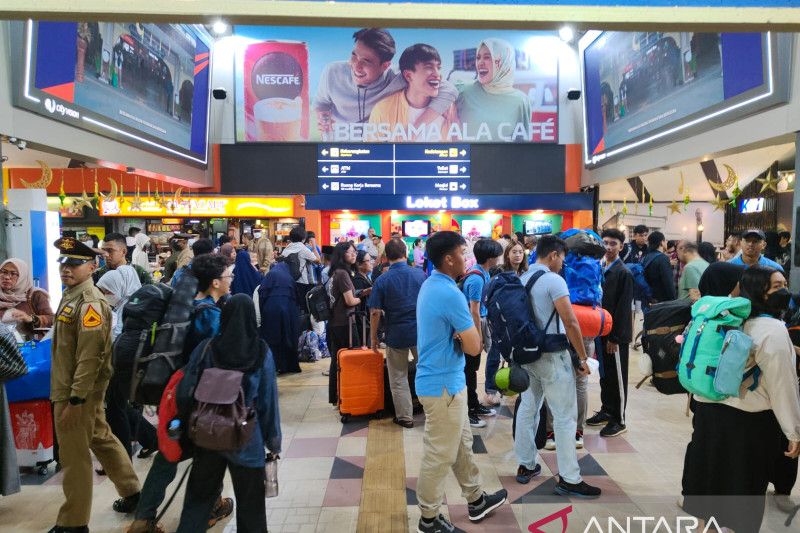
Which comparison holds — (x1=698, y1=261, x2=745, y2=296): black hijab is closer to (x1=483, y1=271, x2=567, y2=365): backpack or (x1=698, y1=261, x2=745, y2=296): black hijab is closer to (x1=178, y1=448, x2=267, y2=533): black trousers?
(x1=483, y1=271, x2=567, y2=365): backpack

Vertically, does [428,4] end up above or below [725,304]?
above

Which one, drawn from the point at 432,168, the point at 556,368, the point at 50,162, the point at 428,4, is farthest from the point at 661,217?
the point at 50,162

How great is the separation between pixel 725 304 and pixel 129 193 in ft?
44.5

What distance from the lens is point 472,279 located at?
14.5 ft

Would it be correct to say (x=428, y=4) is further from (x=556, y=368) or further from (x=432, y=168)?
(x=432, y=168)

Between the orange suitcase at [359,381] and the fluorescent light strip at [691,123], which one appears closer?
the orange suitcase at [359,381]

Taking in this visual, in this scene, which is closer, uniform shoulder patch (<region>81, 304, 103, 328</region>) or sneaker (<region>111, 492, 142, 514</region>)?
uniform shoulder patch (<region>81, 304, 103, 328</region>)

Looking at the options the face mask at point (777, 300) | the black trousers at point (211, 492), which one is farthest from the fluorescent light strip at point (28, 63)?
the face mask at point (777, 300)

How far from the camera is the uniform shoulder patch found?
8.70 feet

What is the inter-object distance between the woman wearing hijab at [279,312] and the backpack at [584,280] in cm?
357

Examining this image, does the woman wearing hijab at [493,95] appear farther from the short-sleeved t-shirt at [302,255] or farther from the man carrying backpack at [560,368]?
the man carrying backpack at [560,368]

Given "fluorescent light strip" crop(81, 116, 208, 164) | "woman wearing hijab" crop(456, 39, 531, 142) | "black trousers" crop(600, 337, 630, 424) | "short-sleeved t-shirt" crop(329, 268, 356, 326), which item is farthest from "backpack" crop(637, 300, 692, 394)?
"woman wearing hijab" crop(456, 39, 531, 142)

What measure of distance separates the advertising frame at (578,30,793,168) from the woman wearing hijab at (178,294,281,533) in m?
6.58

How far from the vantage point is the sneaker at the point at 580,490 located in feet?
10.2
